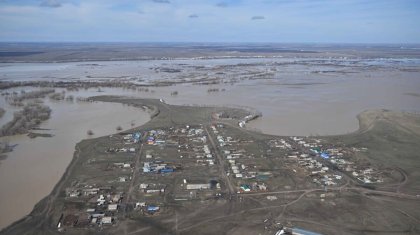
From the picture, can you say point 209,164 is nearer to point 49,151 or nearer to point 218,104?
point 49,151

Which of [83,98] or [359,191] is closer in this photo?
[359,191]

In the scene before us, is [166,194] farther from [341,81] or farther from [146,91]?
[341,81]

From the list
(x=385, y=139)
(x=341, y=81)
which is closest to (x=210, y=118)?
(x=385, y=139)

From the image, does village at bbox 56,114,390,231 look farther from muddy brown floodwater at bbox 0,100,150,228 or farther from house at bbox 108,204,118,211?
muddy brown floodwater at bbox 0,100,150,228

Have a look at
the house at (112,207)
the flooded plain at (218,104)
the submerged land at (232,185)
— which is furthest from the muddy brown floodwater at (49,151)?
the house at (112,207)

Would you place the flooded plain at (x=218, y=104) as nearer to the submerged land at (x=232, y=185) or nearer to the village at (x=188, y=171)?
the submerged land at (x=232, y=185)

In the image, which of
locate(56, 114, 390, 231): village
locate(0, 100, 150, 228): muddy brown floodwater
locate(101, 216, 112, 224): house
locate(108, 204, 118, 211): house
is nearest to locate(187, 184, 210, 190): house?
locate(56, 114, 390, 231): village

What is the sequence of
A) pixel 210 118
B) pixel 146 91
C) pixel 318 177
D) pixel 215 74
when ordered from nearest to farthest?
1. pixel 318 177
2. pixel 210 118
3. pixel 146 91
4. pixel 215 74

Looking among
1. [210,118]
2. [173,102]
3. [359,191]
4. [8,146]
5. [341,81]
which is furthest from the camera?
[341,81]
